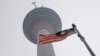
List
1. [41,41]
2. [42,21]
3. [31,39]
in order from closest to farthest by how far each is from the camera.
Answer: [41,41] < [31,39] < [42,21]

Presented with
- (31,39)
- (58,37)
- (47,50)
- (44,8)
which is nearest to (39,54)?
(47,50)

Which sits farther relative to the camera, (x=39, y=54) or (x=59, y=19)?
(x=59, y=19)

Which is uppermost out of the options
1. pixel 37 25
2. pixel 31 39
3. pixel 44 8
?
pixel 44 8

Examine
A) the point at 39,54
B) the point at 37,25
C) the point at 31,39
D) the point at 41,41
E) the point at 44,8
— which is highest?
the point at 44,8

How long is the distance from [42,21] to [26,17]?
577cm

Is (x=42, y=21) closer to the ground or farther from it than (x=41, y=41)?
farther from it

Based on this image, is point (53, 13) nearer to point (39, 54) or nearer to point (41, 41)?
point (39, 54)

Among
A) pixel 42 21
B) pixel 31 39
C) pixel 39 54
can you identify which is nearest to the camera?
pixel 39 54

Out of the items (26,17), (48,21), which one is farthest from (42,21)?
(26,17)

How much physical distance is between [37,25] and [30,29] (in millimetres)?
2434

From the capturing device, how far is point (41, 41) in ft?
47.4

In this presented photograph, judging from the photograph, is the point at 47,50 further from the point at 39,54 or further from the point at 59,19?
the point at 59,19

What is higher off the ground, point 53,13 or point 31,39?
point 53,13

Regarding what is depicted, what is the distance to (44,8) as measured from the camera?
59625 millimetres
